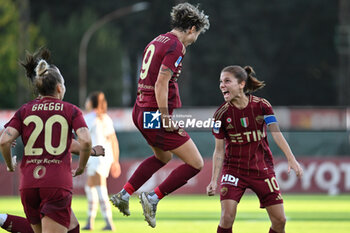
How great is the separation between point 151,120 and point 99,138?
5.08 m

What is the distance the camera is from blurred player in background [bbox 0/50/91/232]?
7922 mm

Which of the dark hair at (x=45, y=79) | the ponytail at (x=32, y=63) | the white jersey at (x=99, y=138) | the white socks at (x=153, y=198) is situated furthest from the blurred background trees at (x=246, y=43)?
the dark hair at (x=45, y=79)

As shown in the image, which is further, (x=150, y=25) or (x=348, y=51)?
(x=150, y=25)

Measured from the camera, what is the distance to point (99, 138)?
1430 cm

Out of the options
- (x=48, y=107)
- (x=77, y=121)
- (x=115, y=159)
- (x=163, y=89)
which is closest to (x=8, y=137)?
(x=48, y=107)

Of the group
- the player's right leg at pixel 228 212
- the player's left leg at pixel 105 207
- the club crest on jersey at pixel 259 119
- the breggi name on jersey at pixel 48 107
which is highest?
the breggi name on jersey at pixel 48 107

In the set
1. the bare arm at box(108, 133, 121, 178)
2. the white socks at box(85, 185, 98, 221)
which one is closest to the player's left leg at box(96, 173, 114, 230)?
the white socks at box(85, 185, 98, 221)

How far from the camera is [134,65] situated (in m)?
69.8

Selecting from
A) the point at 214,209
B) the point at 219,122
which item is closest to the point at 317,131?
the point at 214,209

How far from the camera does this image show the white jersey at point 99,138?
14.1 meters

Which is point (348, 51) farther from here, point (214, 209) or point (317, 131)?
point (214, 209)

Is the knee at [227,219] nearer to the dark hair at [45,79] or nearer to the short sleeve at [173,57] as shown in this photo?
the short sleeve at [173,57]

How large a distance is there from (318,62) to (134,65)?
47.9ft

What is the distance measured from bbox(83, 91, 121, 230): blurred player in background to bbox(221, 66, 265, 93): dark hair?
15.2ft
